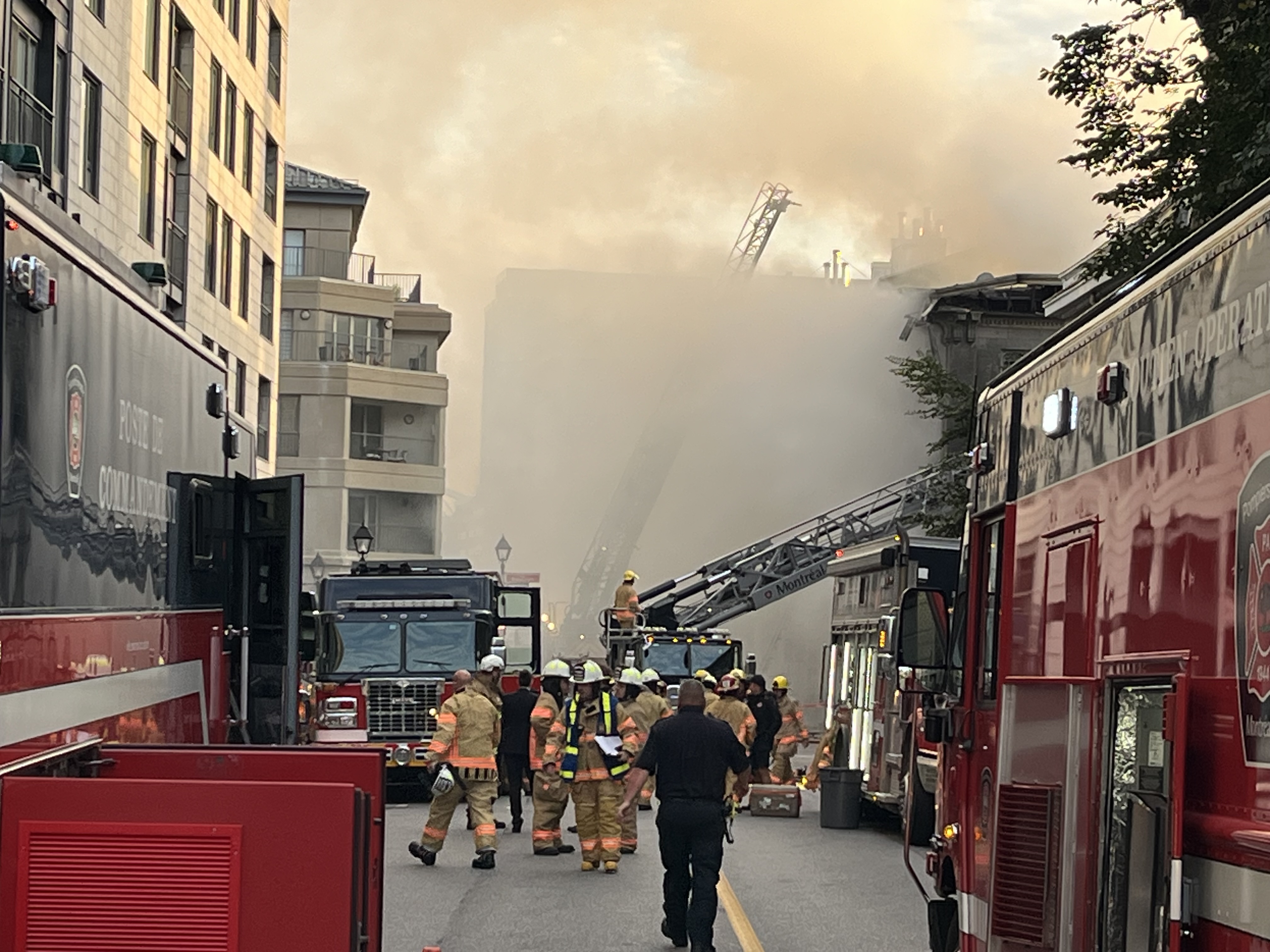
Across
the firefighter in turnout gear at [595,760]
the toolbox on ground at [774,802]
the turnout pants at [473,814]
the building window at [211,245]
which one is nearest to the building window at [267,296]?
the building window at [211,245]

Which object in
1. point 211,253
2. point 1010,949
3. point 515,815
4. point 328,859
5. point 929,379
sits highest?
point 211,253

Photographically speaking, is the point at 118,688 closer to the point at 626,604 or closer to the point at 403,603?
the point at 403,603

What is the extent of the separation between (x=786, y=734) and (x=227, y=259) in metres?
A: 20.5

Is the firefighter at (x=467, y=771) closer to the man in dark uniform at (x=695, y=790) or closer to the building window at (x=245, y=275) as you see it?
the man in dark uniform at (x=695, y=790)

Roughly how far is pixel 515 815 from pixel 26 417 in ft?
49.4

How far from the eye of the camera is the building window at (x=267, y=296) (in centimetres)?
4634

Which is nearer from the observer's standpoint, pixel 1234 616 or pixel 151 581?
pixel 1234 616

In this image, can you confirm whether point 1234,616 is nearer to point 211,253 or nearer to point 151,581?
point 151,581

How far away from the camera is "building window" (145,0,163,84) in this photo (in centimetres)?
3456

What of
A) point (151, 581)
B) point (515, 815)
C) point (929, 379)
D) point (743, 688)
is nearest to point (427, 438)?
point (929, 379)

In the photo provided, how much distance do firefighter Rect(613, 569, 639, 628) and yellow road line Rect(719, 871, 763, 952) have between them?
50.4ft

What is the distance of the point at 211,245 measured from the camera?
132ft

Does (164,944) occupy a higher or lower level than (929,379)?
lower

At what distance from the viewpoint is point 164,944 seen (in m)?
5.64
